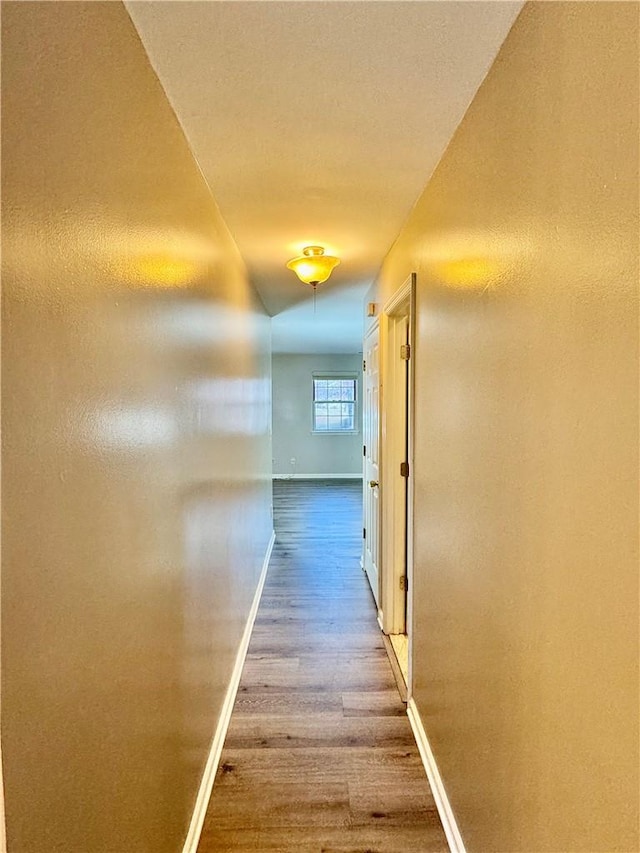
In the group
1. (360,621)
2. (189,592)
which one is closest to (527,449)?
(189,592)

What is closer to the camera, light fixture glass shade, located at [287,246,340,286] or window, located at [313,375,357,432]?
light fixture glass shade, located at [287,246,340,286]

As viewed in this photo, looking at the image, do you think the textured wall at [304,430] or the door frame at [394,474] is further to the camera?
the textured wall at [304,430]

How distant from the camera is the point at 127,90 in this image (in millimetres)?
1025

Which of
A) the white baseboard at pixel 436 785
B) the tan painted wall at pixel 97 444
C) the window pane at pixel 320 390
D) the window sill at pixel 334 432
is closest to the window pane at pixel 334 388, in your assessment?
the window pane at pixel 320 390

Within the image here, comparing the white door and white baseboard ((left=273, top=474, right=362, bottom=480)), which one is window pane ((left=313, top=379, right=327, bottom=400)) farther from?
the white door

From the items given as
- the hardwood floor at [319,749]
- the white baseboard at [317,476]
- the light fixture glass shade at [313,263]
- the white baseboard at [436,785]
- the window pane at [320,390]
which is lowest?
the hardwood floor at [319,749]

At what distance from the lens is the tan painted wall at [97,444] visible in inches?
25.1

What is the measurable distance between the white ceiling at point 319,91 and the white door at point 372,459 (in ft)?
4.35

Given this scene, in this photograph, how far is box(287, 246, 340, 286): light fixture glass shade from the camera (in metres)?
2.62

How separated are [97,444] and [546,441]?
89 centimetres

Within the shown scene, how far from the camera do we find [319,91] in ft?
4.28

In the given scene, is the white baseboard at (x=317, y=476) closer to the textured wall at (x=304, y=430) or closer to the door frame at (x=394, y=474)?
the textured wall at (x=304, y=430)

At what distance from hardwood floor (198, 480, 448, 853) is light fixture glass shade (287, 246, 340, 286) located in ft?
7.39

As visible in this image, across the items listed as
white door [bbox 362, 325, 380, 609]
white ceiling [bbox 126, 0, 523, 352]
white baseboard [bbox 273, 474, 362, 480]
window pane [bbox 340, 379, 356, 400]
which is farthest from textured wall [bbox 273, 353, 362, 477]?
white ceiling [bbox 126, 0, 523, 352]
